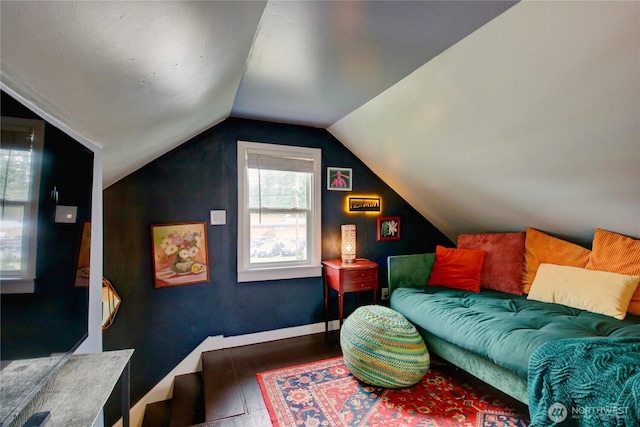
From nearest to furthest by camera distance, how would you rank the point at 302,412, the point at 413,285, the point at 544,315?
the point at 302,412 < the point at 544,315 < the point at 413,285

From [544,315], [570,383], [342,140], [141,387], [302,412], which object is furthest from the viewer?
[342,140]

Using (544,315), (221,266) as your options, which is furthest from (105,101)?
(544,315)

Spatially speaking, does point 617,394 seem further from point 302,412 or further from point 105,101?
point 105,101

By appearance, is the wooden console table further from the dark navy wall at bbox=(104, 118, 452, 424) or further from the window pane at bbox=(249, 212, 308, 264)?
the window pane at bbox=(249, 212, 308, 264)

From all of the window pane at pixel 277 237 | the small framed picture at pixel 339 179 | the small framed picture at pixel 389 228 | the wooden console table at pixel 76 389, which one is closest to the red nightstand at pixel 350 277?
the window pane at pixel 277 237

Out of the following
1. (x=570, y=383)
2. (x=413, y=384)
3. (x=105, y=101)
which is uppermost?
(x=105, y=101)

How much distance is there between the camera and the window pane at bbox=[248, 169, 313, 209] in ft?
9.27

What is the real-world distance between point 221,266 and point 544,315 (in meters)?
2.55

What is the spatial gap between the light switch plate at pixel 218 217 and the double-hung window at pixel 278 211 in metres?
0.13

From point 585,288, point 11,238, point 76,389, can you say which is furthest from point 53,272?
point 585,288

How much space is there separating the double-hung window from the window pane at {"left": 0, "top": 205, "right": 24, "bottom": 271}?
203cm

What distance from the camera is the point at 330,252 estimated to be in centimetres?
312

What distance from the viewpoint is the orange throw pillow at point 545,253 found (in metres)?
2.37

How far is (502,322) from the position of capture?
6.25ft
